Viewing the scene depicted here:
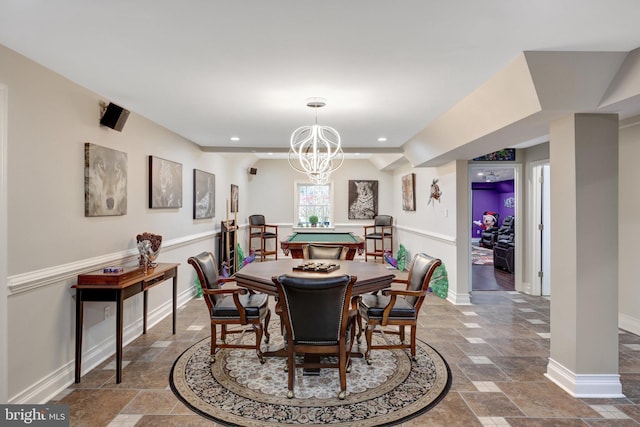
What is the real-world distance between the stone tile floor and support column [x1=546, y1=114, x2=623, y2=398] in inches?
7.3

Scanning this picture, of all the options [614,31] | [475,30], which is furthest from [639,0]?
[475,30]

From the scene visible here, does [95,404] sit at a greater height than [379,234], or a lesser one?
lesser

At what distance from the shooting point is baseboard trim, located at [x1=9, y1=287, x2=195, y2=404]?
2368 mm

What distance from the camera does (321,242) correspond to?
6.04 m

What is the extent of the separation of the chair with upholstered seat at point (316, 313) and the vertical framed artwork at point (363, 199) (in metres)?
6.53

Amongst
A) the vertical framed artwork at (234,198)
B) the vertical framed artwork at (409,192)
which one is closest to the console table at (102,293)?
the vertical framed artwork at (234,198)

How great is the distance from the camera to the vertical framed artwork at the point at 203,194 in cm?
531

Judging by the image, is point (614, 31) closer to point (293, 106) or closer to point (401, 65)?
point (401, 65)

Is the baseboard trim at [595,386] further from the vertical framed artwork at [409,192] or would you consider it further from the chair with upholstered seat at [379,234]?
the chair with upholstered seat at [379,234]

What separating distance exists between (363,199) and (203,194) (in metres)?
4.43

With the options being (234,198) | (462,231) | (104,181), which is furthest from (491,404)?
(234,198)

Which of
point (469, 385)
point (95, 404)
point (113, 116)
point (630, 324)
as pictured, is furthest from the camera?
point (630, 324)

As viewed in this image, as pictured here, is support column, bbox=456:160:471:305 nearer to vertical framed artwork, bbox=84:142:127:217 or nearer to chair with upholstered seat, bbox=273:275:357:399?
chair with upholstered seat, bbox=273:275:357:399

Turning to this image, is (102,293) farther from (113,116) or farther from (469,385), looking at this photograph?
(469,385)
